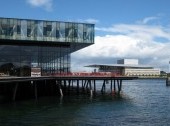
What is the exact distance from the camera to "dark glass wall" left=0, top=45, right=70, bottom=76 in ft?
268

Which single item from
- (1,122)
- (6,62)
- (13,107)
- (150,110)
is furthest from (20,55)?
A: (1,122)

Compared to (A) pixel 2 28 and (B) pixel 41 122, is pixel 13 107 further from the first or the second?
(A) pixel 2 28

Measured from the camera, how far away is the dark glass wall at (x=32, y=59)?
81750 mm

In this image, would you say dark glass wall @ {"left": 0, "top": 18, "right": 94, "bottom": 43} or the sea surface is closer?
the sea surface

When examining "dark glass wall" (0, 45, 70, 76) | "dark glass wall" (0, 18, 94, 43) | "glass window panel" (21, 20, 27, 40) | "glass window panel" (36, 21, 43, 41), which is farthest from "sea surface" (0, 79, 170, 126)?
"glass window panel" (36, 21, 43, 41)

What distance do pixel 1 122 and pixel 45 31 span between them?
141 ft

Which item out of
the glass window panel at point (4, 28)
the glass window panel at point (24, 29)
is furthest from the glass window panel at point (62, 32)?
the glass window panel at point (4, 28)

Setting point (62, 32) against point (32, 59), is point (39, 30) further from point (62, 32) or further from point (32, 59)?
point (32, 59)

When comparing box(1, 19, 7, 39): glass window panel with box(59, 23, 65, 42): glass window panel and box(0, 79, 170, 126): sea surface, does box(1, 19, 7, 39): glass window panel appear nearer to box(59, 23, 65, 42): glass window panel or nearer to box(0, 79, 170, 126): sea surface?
box(59, 23, 65, 42): glass window panel

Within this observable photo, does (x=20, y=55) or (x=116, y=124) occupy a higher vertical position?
(x=20, y=55)

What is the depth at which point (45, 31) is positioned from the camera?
268ft

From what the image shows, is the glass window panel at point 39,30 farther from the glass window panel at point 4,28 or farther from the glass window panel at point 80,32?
the glass window panel at point 80,32

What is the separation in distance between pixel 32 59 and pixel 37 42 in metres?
3.76

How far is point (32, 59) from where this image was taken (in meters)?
85.4
